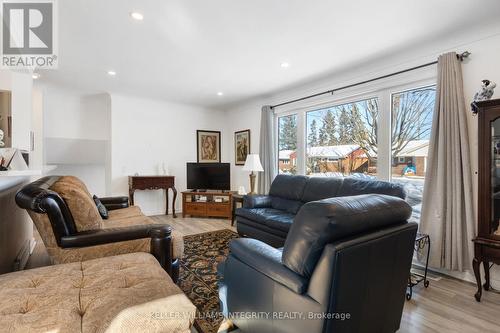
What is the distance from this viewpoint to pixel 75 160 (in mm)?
4816

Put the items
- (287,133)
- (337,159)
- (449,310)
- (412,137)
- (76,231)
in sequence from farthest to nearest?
(287,133) < (337,159) < (412,137) < (449,310) < (76,231)

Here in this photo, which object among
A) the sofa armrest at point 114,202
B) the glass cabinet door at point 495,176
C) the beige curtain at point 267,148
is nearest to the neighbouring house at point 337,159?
the beige curtain at point 267,148

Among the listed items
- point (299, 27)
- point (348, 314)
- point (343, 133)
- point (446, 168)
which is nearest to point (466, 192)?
point (446, 168)

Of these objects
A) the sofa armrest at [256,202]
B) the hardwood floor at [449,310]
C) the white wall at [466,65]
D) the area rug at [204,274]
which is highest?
the white wall at [466,65]

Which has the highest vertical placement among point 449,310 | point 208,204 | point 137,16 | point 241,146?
point 137,16

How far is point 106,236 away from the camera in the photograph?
6.14 ft

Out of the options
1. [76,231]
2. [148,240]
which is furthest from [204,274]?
[76,231]

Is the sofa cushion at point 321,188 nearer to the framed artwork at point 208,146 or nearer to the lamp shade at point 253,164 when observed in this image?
the lamp shade at point 253,164

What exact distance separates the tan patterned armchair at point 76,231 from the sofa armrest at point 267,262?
2.23 ft

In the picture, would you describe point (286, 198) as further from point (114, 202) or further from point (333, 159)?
point (114, 202)

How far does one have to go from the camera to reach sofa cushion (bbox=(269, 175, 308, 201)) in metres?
3.69

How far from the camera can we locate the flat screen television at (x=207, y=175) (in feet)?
17.6

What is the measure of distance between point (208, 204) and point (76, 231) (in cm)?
335

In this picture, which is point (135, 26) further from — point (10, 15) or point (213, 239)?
point (213, 239)
